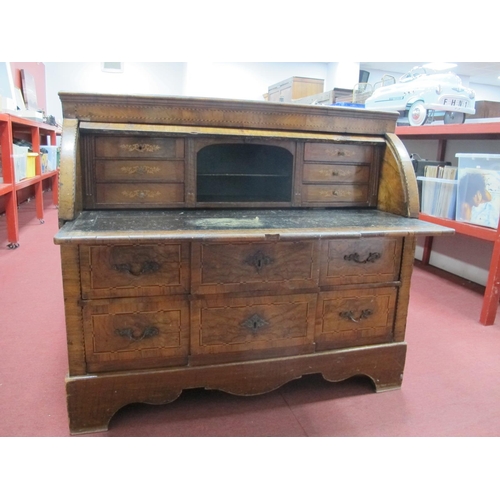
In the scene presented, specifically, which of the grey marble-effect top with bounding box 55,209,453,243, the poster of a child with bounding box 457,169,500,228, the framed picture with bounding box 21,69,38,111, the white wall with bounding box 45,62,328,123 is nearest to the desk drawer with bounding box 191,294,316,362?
the grey marble-effect top with bounding box 55,209,453,243

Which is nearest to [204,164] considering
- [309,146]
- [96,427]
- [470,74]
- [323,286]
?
[309,146]

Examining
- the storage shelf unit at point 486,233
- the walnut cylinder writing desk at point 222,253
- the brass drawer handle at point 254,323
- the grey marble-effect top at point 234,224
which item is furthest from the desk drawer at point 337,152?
the storage shelf unit at point 486,233

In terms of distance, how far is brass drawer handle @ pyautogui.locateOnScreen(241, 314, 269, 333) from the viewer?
1.25 meters

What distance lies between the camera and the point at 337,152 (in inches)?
59.1

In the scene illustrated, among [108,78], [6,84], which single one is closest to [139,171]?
[6,84]

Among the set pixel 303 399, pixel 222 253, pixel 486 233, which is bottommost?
pixel 303 399

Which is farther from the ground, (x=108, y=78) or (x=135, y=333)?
(x=108, y=78)

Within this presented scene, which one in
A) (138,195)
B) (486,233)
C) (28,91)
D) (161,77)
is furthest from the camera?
(161,77)

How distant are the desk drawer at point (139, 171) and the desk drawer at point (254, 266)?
343 millimetres

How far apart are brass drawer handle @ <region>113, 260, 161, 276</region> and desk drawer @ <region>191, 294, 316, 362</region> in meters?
0.15

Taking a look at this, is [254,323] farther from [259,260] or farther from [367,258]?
[367,258]

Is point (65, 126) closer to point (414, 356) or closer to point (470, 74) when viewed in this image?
point (414, 356)

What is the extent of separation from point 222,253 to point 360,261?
1.43 ft

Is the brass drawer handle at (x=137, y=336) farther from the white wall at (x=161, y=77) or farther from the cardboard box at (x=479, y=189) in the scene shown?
the white wall at (x=161, y=77)
